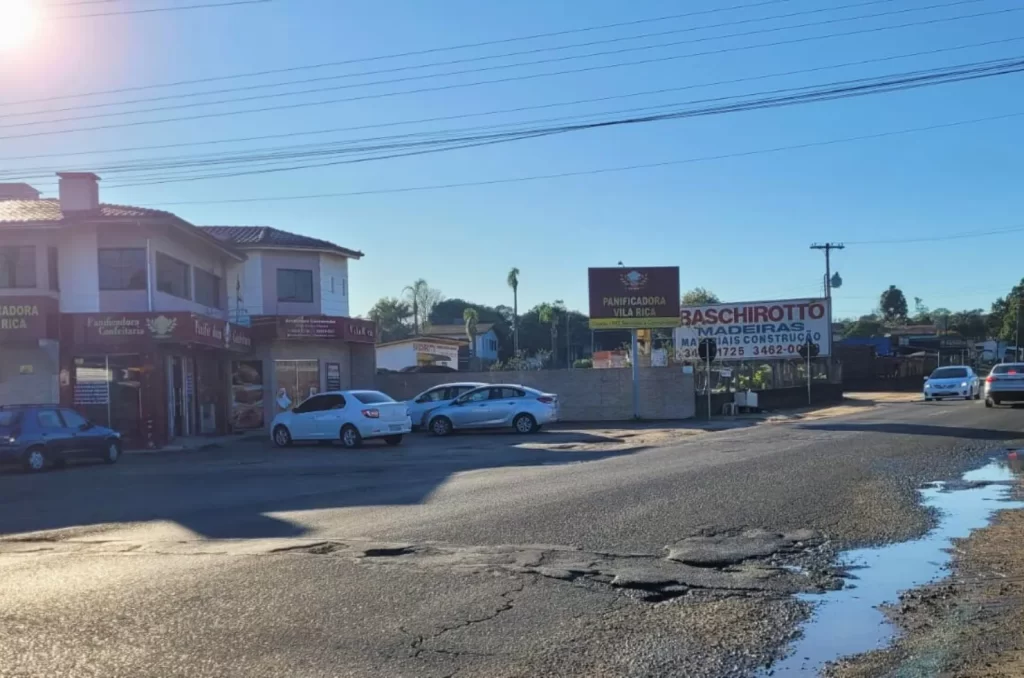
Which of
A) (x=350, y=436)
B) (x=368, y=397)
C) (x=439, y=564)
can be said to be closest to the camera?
(x=439, y=564)

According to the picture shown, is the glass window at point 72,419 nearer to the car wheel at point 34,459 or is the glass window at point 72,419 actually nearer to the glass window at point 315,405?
the car wheel at point 34,459

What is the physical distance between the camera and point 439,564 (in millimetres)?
8484

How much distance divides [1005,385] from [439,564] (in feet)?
94.8

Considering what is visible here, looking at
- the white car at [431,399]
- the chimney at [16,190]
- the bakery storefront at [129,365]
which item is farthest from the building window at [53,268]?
the chimney at [16,190]

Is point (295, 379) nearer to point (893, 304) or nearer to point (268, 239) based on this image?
point (268, 239)

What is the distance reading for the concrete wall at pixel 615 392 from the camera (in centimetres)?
3409

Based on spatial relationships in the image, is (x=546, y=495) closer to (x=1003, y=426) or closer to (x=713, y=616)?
(x=713, y=616)

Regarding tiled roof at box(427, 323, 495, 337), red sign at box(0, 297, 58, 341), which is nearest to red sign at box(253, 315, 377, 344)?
red sign at box(0, 297, 58, 341)

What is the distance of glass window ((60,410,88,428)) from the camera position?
21.0 metres

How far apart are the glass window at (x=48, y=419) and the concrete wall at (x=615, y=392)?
1774cm

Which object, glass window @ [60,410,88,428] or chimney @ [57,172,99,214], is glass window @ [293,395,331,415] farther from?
chimney @ [57,172,99,214]

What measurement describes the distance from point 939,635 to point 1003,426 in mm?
19326

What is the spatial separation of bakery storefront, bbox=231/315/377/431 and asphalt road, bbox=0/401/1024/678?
1583 centimetres

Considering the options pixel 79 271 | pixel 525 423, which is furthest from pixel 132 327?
pixel 525 423
